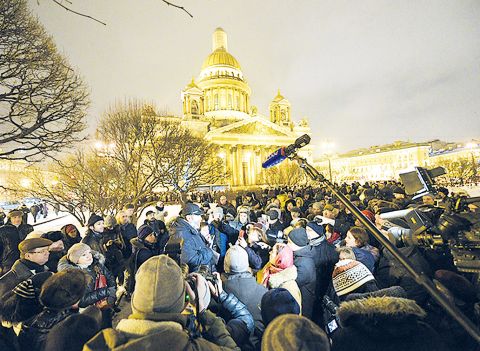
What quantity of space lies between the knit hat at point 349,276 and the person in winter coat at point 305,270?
1.71 feet

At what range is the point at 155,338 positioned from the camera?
1176mm

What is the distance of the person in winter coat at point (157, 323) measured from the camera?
1.18m

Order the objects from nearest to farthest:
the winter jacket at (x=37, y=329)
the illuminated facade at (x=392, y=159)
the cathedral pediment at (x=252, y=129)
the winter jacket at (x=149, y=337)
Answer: the winter jacket at (x=149, y=337) → the winter jacket at (x=37, y=329) → the cathedral pediment at (x=252, y=129) → the illuminated facade at (x=392, y=159)

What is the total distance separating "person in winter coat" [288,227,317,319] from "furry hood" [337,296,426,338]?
166 cm

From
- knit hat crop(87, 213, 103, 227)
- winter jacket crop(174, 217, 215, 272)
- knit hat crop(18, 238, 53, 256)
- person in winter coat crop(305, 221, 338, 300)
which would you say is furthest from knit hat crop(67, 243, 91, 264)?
person in winter coat crop(305, 221, 338, 300)

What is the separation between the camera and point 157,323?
4.13ft

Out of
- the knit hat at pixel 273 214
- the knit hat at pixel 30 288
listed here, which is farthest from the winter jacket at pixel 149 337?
the knit hat at pixel 273 214

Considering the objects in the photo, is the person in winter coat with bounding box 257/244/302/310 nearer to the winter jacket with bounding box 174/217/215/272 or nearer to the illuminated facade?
the winter jacket with bounding box 174/217/215/272

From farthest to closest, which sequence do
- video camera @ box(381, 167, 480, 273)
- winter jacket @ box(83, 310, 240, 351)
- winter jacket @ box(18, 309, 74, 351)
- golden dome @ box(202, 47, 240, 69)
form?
golden dome @ box(202, 47, 240, 69) → video camera @ box(381, 167, 480, 273) → winter jacket @ box(18, 309, 74, 351) → winter jacket @ box(83, 310, 240, 351)

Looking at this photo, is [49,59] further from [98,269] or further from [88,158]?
[88,158]

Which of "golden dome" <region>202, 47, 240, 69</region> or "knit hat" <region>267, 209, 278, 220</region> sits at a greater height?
"golden dome" <region>202, 47, 240, 69</region>

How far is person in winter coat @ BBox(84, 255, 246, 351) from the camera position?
1176 mm

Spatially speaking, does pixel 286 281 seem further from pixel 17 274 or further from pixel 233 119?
pixel 233 119

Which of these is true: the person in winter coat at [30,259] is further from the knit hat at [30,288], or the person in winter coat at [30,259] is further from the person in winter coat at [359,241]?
the person in winter coat at [359,241]
